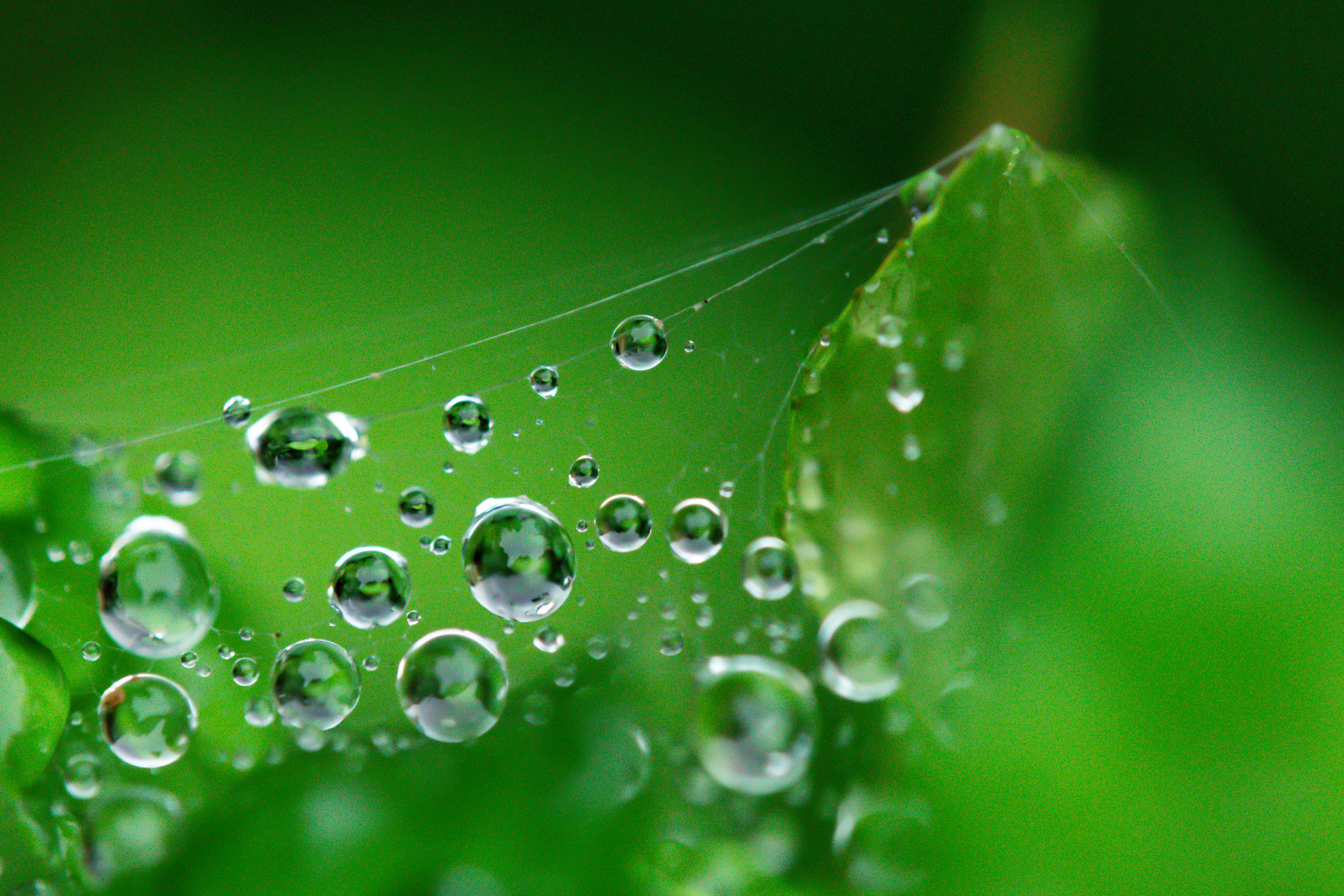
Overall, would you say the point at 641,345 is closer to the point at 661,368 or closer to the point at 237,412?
the point at 661,368

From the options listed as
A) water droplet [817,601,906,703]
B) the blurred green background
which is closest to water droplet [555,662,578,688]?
the blurred green background

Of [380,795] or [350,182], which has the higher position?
[350,182]

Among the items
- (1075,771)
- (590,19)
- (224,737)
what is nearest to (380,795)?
(224,737)

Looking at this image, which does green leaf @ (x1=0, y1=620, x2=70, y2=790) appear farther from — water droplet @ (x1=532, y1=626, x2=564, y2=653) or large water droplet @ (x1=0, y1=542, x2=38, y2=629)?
water droplet @ (x1=532, y1=626, x2=564, y2=653)

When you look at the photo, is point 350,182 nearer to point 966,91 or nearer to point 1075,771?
point 966,91

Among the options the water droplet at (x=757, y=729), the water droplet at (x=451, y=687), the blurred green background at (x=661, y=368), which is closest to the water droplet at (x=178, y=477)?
the blurred green background at (x=661, y=368)
